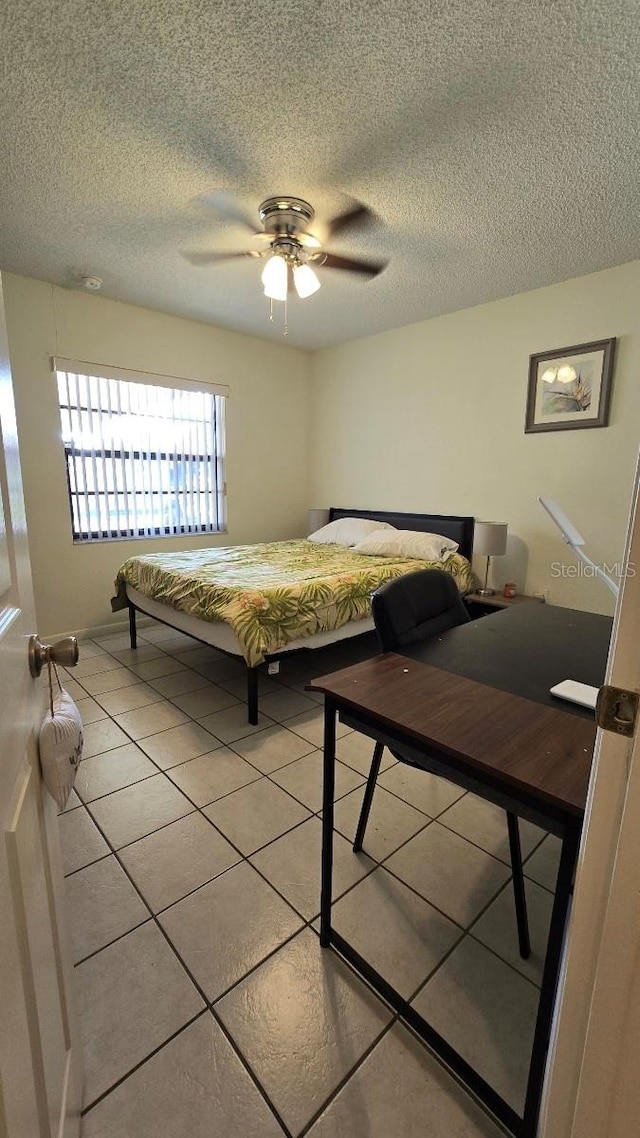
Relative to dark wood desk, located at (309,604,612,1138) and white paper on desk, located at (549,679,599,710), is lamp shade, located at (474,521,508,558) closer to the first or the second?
dark wood desk, located at (309,604,612,1138)

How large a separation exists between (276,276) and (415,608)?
69.8 inches

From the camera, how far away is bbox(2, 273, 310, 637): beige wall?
3.14m

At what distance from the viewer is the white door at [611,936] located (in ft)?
1.64

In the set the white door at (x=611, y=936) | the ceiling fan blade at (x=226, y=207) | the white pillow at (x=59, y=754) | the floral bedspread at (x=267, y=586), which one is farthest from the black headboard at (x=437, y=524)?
the white pillow at (x=59, y=754)

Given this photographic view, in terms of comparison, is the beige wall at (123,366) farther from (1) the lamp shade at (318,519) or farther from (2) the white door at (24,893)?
(2) the white door at (24,893)

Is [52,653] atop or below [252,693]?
atop

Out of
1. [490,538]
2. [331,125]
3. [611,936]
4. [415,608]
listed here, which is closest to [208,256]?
[331,125]

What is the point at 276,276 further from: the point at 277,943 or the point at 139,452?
the point at 277,943

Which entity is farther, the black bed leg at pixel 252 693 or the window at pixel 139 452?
the window at pixel 139 452

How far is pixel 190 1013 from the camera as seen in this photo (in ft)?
3.59

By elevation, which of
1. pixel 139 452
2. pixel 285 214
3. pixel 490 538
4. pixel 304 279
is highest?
pixel 285 214

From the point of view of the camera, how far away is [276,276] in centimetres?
218

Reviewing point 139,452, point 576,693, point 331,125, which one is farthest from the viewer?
point 139,452

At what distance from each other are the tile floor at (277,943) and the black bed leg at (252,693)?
0.18m
